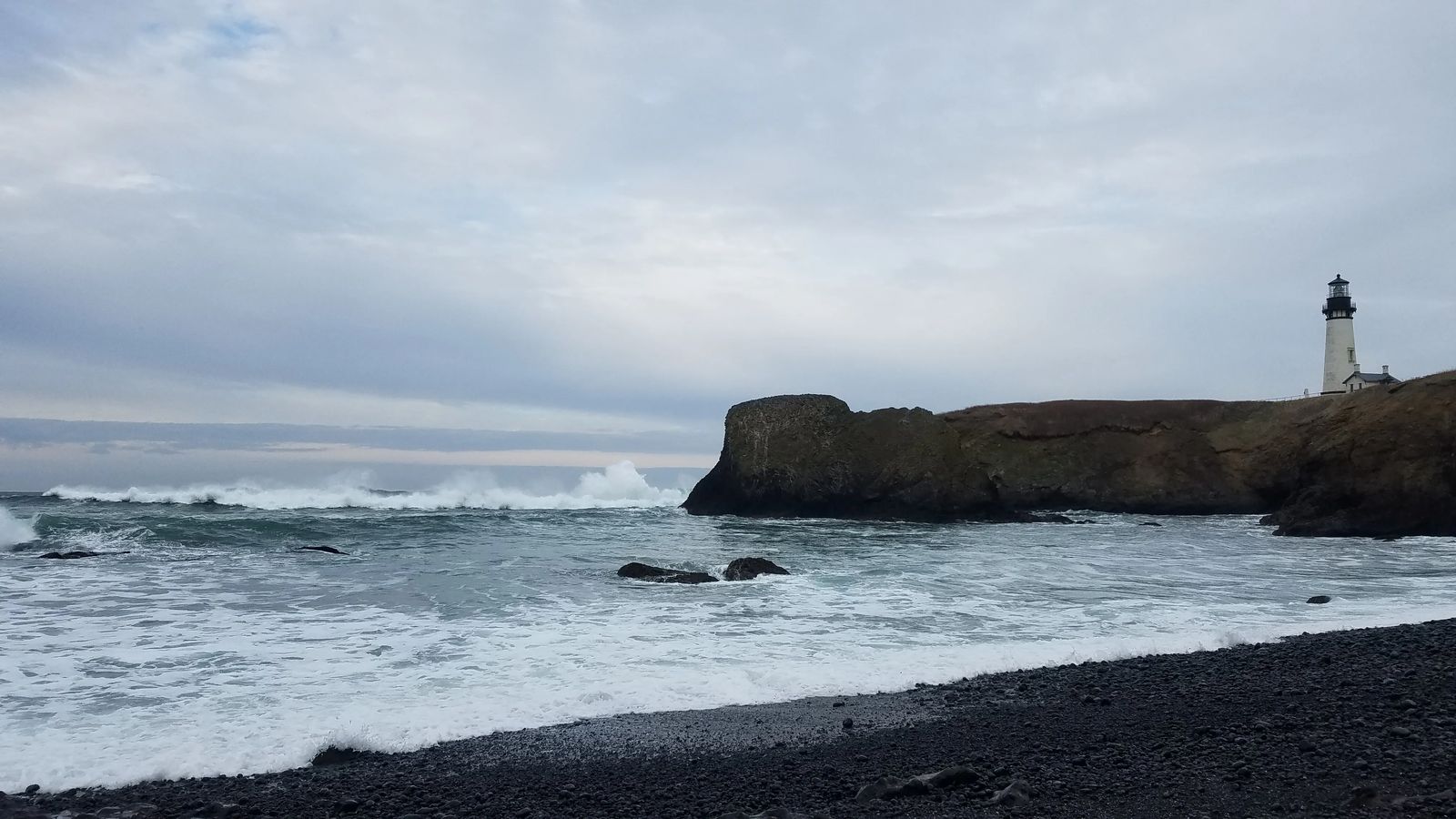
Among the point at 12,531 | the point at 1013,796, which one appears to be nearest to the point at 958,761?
the point at 1013,796

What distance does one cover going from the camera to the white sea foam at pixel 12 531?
63.0 feet

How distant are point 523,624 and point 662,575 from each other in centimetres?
421

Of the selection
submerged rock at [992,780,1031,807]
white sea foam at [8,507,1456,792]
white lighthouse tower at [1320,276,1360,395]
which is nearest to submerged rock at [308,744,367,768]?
white sea foam at [8,507,1456,792]

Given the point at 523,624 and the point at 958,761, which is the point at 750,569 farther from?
the point at 958,761

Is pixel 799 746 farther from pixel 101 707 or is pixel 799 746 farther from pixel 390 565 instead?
pixel 390 565

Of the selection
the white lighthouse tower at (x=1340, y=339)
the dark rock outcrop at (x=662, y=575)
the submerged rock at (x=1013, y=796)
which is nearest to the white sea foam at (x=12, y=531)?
the dark rock outcrop at (x=662, y=575)

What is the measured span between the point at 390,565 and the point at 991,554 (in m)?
10.9

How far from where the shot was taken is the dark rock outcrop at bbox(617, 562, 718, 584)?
42.9ft

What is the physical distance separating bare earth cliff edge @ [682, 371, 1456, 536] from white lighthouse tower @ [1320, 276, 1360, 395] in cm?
1207

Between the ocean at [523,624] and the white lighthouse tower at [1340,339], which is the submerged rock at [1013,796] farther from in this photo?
the white lighthouse tower at [1340,339]

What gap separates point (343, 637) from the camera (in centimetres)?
862

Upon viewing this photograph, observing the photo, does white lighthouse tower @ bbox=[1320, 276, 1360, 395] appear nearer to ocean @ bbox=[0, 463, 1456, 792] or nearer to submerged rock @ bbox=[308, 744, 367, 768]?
ocean @ bbox=[0, 463, 1456, 792]

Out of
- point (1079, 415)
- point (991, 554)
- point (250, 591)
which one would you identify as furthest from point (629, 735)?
point (1079, 415)

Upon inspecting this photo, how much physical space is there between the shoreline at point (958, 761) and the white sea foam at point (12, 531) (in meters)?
18.8
